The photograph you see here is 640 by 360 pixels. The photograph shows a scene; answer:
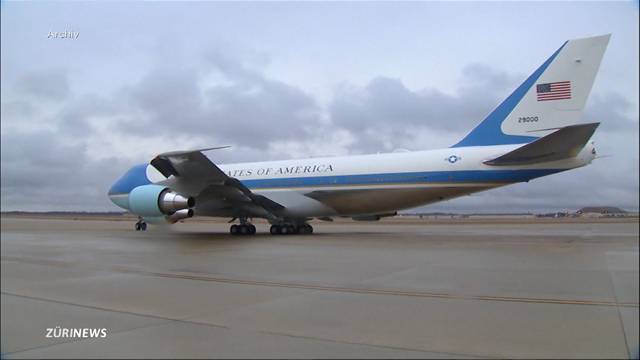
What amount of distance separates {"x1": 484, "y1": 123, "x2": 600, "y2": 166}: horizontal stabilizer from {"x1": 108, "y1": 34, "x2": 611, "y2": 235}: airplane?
1.3 inches

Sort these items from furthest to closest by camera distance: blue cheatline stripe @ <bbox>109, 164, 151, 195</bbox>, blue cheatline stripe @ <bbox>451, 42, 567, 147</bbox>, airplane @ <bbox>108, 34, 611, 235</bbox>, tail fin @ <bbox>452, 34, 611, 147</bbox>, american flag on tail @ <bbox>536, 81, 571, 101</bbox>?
blue cheatline stripe @ <bbox>109, 164, 151, 195</bbox> < blue cheatline stripe @ <bbox>451, 42, 567, 147</bbox> < airplane @ <bbox>108, 34, 611, 235</bbox> < american flag on tail @ <bbox>536, 81, 571, 101</bbox> < tail fin @ <bbox>452, 34, 611, 147</bbox>

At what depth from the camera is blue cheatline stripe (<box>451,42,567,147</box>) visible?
52.6 ft

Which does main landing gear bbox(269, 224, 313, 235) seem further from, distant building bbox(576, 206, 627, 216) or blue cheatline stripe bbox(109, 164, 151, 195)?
distant building bbox(576, 206, 627, 216)

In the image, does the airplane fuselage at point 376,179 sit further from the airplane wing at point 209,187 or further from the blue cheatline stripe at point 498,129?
the blue cheatline stripe at point 498,129

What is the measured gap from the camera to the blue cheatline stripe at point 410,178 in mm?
15909

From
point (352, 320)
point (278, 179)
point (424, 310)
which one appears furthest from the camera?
point (278, 179)

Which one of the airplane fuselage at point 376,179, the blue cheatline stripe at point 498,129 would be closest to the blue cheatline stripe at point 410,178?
the airplane fuselage at point 376,179

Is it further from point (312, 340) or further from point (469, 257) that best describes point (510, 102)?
point (312, 340)

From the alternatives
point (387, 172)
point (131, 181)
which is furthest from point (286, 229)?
point (131, 181)

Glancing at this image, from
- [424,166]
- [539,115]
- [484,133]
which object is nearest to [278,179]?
[424,166]

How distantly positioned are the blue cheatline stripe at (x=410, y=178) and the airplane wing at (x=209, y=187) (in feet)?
5.03

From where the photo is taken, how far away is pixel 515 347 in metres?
3.74

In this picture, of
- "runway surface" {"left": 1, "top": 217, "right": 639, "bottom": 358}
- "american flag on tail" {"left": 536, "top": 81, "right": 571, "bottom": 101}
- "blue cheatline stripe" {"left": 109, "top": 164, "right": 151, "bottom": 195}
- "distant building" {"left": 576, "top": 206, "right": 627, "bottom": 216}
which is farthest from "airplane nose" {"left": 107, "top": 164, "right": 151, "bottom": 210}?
"distant building" {"left": 576, "top": 206, "right": 627, "bottom": 216}

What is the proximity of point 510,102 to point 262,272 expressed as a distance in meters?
11.9
